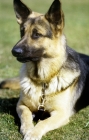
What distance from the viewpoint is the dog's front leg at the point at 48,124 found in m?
5.00

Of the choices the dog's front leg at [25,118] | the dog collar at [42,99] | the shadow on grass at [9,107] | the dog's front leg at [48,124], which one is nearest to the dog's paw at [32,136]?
the dog's front leg at [48,124]

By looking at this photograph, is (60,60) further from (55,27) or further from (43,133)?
(43,133)

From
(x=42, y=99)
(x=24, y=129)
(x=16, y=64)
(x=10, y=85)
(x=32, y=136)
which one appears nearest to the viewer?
(x=32, y=136)

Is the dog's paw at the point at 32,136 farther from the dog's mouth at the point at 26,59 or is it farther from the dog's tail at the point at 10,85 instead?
the dog's tail at the point at 10,85

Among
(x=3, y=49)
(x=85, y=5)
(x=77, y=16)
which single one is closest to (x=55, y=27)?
(x=3, y=49)

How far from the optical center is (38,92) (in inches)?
228

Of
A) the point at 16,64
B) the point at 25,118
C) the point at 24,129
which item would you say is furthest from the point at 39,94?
the point at 16,64

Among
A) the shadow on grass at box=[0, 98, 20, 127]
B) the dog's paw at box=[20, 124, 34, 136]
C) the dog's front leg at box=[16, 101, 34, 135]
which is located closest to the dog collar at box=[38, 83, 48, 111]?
the dog's front leg at box=[16, 101, 34, 135]

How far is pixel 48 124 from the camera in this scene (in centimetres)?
533

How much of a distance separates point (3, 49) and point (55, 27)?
733cm

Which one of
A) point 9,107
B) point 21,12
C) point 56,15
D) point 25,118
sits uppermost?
point 56,15

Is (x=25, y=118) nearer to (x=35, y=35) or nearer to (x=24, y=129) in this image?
(x=24, y=129)

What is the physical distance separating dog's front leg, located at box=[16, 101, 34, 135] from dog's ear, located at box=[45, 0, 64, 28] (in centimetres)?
147

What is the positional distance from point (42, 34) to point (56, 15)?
0.37m
